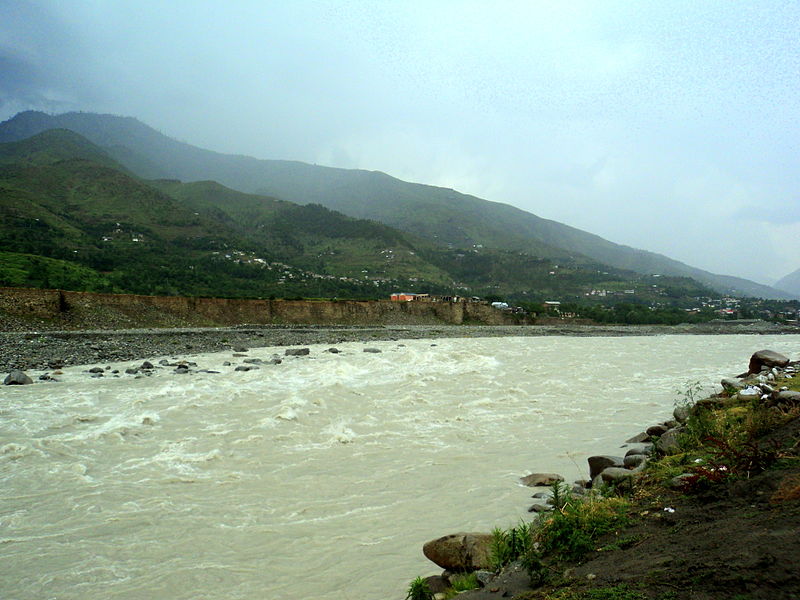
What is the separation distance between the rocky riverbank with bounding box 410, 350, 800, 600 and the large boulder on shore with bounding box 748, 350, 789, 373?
27.8 feet

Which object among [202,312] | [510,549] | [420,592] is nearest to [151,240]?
[202,312]

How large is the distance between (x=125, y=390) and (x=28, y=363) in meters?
7.91

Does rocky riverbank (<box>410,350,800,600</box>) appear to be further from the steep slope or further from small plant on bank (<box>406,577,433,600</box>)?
the steep slope

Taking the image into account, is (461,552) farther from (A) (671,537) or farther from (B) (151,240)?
(B) (151,240)

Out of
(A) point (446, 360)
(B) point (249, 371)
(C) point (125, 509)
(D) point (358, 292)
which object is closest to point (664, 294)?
(D) point (358, 292)

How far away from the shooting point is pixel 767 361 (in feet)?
45.6

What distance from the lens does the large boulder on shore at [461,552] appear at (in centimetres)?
482

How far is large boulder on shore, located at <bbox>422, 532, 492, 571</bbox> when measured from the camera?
4820mm

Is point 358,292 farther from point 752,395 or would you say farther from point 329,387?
point 752,395

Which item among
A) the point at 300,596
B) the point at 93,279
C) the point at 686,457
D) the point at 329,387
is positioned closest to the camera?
the point at 300,596

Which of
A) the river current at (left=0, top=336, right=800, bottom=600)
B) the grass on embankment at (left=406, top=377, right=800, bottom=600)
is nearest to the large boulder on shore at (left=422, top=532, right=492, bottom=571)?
the grass on embankment at (left=406, top=377, right=800, bottom=600)

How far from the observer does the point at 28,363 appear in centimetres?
1992

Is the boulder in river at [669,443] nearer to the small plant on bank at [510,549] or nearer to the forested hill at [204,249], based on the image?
the small plant on bank at [510,549]

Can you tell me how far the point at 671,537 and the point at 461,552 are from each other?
6.79 ft
